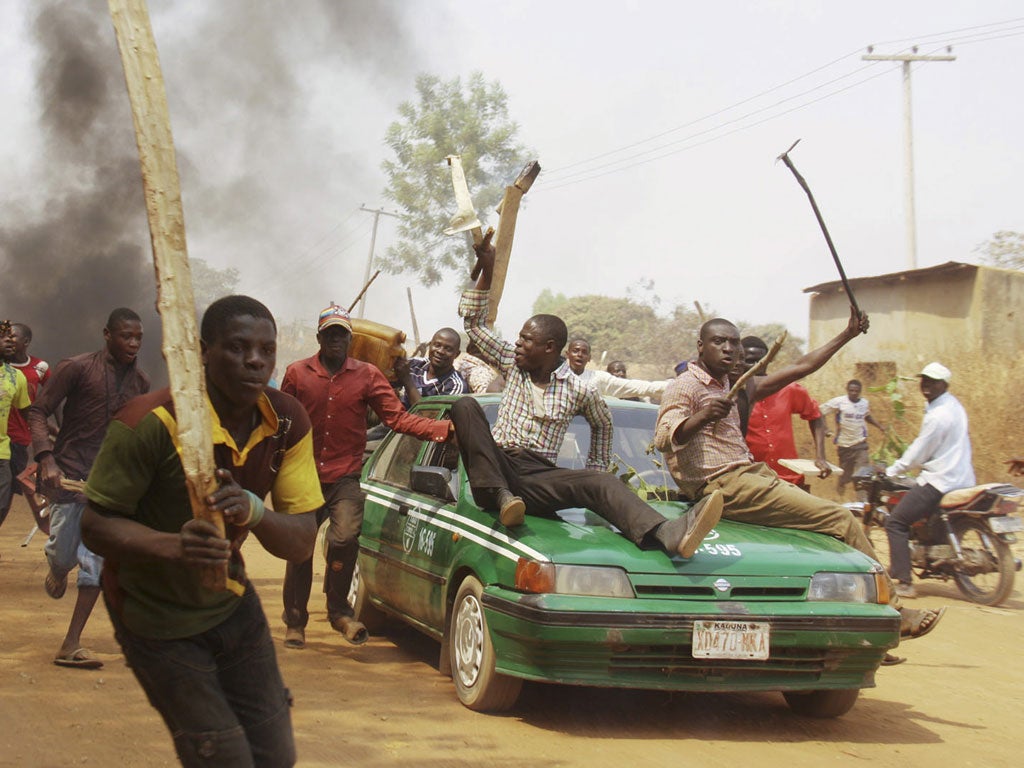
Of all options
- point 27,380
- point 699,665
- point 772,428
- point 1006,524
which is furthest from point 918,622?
point 27,380

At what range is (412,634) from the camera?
7.95 m

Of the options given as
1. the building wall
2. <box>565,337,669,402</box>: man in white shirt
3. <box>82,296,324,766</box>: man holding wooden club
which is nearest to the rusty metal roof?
the building wall

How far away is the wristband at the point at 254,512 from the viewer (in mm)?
2928

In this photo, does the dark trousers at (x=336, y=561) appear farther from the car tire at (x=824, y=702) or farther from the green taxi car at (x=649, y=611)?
the car tire at (x=824, y=702)

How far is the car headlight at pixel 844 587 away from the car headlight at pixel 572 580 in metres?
0.96

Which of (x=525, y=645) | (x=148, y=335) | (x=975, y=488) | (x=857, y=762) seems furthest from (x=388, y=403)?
(x=148, y=335)

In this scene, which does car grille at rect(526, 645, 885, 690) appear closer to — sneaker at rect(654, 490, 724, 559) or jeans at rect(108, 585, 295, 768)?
sneaker at rect(654, 490, 724, 559)

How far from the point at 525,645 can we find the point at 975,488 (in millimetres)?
5899

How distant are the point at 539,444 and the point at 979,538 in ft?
17.3

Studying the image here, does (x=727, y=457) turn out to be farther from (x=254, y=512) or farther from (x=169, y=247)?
(x=169, y=247)

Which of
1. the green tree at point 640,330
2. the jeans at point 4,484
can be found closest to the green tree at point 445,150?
the green tree at point 640,330

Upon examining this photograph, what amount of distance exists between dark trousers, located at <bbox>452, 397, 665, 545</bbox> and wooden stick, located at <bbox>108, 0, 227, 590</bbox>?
3.09 metres

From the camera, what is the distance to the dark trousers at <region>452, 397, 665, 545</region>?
5.75 meters

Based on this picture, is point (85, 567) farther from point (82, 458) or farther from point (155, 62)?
point (155, 62)
